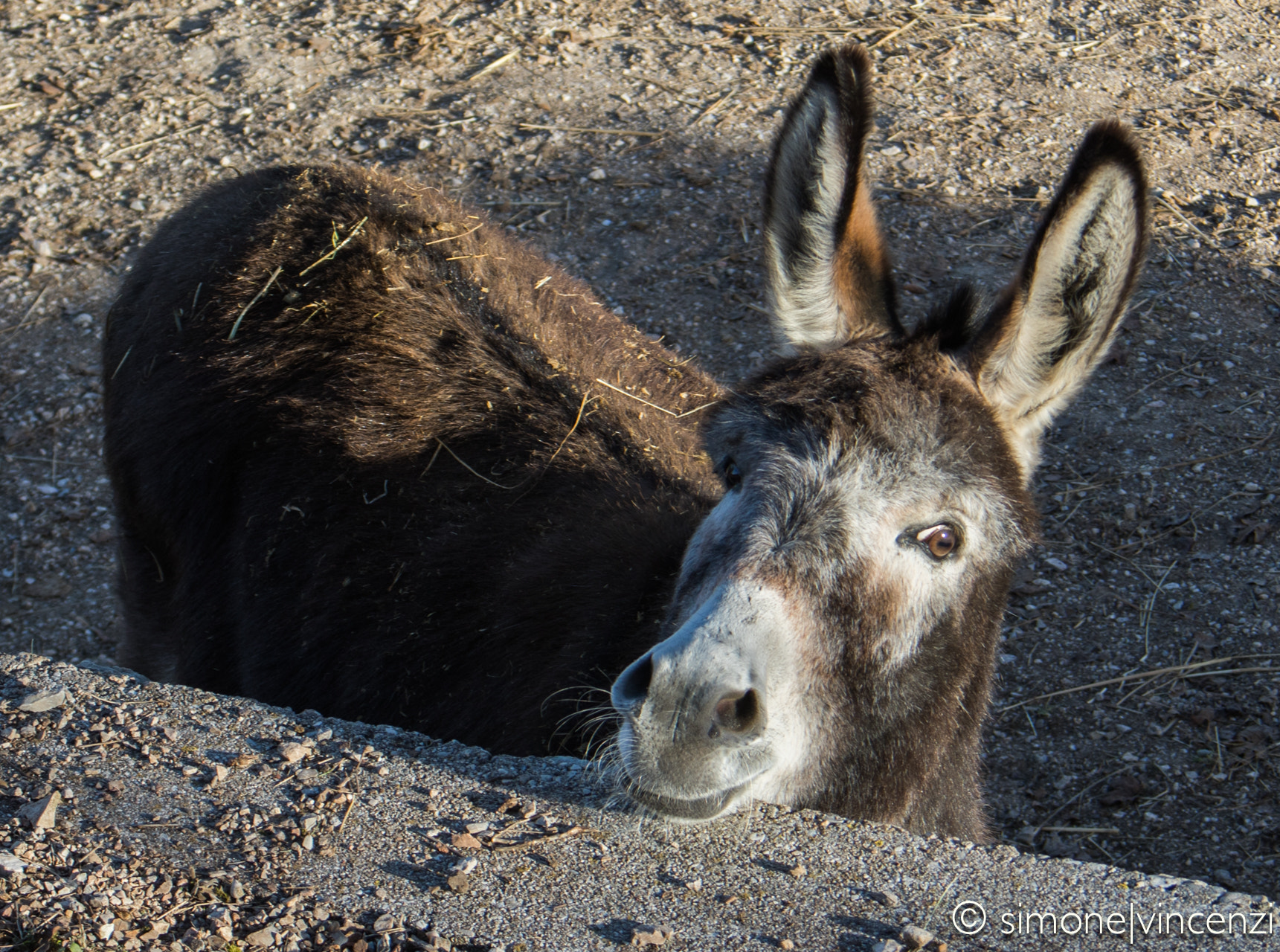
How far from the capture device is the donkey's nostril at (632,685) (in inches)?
94.9

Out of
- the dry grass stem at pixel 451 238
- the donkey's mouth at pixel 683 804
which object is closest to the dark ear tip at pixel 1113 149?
the donkey's mouth at pixel 683 804

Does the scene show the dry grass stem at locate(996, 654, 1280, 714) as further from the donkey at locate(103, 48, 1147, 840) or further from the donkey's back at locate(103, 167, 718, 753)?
the donkey's back at locate(103, 167, 718, 753)

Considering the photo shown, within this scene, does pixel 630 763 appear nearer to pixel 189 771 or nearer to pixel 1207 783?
pixel 189 771

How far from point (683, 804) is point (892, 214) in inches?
197

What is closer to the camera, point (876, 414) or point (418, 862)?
point (418, 862)

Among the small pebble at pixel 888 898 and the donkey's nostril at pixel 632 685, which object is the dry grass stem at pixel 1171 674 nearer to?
the small pebble at pixel 888 898

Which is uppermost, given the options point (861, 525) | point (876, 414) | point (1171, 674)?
point (876, 414)

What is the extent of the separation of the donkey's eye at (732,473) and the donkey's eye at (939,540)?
53 centimetres

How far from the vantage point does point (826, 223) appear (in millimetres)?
3199

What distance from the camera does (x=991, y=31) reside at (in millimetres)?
7523

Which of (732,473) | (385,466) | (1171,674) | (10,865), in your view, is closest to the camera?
(10,865)

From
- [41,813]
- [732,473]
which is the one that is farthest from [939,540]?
[41,813]

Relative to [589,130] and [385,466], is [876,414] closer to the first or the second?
[385,466]

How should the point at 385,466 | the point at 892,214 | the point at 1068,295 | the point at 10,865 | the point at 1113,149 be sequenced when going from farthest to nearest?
1. the point at 892,214
2. the point at 385,466
3. the point at 1068,295
4. the point at 1113,149
5. the point at 10,865
